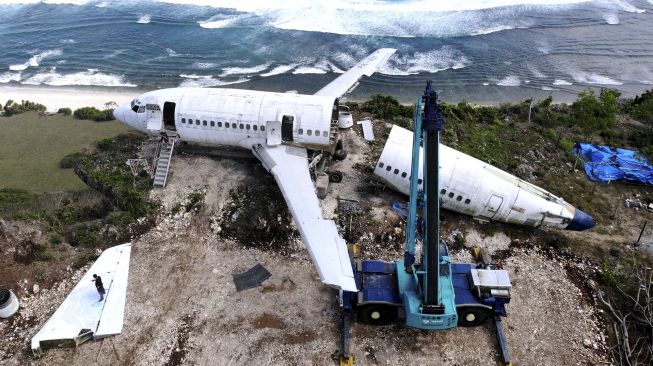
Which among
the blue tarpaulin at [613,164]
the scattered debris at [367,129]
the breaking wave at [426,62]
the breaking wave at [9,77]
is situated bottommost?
the blue tarpaulin at [613,164]

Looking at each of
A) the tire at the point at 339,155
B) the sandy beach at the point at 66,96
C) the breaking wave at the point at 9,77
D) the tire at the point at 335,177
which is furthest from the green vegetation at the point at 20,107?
the tire at the point at 335,177

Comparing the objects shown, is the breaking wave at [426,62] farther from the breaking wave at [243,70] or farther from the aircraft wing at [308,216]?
the aircraft wing at [308,216]

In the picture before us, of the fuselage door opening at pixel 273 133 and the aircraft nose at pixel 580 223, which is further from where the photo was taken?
the fuselage door opening at pixel 273 133

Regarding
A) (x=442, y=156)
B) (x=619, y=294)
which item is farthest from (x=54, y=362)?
(x=619, y=294)

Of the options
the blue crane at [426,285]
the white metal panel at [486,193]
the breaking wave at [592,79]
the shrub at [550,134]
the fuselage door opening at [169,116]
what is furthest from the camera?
the breaking wave at [592,79]

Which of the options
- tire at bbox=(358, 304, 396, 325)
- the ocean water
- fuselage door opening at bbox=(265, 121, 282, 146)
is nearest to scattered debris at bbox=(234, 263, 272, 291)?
tire at bbox=(358, 304, 396, 325)

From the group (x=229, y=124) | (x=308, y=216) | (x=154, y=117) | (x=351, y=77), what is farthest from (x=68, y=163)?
(x=308, y=216)
